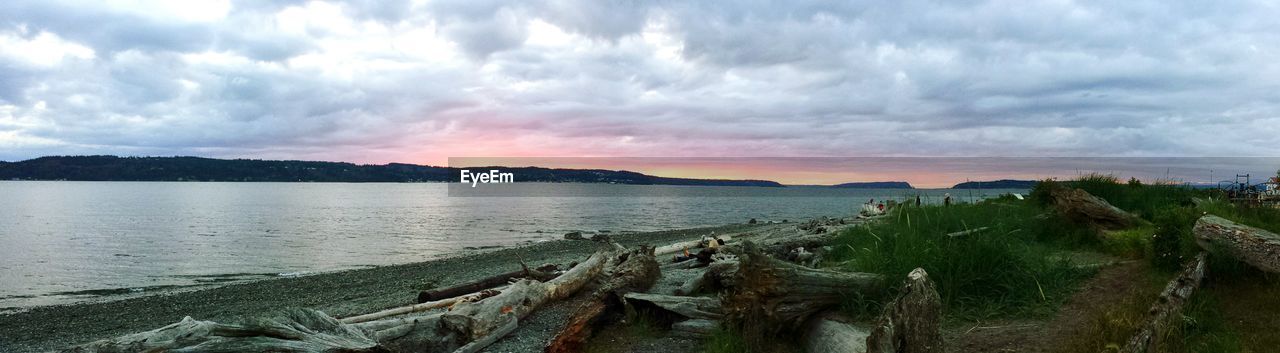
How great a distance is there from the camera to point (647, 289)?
35.4 feet

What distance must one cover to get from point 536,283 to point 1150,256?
8200 millimetres

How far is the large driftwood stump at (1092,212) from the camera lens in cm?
1097

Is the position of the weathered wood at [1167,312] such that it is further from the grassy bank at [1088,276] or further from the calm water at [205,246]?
the calm water at [205,246]

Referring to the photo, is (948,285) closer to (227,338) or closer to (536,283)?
(536,283)

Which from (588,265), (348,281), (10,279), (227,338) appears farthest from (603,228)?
(227,338)

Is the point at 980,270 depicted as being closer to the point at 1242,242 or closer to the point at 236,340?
the point at 1242,242

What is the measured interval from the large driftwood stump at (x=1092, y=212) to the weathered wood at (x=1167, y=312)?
13.5 ft

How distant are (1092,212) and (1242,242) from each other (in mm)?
4430

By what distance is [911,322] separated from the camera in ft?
15.8

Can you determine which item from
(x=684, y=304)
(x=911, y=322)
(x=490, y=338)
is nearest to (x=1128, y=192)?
(x=684, y=304)

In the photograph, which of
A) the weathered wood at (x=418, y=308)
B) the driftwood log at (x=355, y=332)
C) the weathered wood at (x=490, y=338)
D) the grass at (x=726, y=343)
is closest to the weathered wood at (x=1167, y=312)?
the grass at (x=726, y=343)

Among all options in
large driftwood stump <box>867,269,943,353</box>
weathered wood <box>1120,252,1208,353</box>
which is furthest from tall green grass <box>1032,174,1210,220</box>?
large driftwood stump <box>867,269,943,353</box>

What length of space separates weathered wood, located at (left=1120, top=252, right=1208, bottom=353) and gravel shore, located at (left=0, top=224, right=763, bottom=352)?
1123 centimetres

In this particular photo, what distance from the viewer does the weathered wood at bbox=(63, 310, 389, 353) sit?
5.87m
